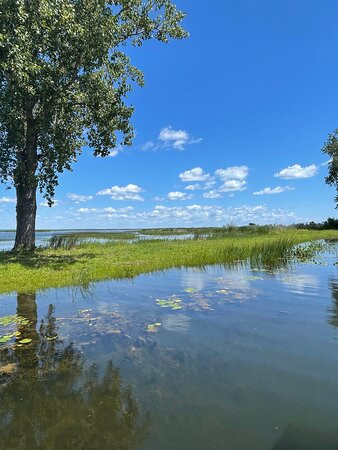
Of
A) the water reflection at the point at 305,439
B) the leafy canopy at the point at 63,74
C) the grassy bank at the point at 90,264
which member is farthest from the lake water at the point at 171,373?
the leafy canopy at the point at 63,74

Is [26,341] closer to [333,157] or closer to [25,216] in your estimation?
[25,216]

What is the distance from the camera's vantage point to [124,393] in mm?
5512

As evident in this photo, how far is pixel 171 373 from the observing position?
6.20 meters

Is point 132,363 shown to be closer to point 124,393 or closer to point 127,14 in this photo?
point 124,393

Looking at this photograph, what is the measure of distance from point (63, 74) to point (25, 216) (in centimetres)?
920

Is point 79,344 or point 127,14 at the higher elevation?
point 127,14

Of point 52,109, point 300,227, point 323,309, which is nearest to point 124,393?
point 323,309

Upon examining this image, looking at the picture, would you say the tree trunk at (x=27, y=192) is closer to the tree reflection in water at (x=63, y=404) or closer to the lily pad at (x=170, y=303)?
the lily pad at (x=170, y=303)

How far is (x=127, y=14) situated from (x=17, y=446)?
2465cm

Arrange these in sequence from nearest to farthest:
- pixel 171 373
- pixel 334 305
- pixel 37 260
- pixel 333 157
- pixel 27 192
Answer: pixel 171 373, pixel 334 305, pixel 37 260, pixel 27 192, pixel 333 157

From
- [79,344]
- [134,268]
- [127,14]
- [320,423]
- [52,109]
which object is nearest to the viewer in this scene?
[320,423]

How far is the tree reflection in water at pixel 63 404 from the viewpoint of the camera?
14.4ft

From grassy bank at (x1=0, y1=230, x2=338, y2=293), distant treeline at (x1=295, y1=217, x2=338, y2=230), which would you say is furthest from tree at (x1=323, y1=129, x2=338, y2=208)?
grassy bank at (x1=0, y1=230, x2=338, y2=293)

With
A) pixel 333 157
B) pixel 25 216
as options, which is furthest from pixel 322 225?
pixel 25 216
